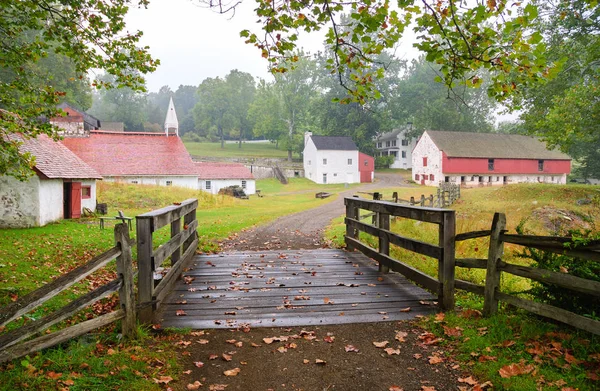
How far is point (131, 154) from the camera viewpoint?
42.1 metres

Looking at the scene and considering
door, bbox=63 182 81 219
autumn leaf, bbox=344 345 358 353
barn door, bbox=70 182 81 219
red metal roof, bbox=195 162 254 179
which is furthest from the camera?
red metal roof, bbox=195 162 254 179

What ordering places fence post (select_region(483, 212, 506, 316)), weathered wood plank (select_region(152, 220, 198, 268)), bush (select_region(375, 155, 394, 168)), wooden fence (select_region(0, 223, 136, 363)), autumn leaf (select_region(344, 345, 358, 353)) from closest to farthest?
wooden fence (select_region(0, 223, 136, 363)), autumn leaf (select_region(344, 345, 358, 353)), fence post (select_region(483, 212, 506, 316)), weathered wood plank (select_region(152, 220, 198, 268)), bush (select_region(375, 155, 394, 168))

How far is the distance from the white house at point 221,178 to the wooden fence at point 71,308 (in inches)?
1661

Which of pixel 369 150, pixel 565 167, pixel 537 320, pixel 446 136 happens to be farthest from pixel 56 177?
pixel 565 167

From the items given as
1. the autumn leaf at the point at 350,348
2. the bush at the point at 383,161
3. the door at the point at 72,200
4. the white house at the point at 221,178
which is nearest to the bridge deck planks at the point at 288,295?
the autumn leaf at the point at 350,348

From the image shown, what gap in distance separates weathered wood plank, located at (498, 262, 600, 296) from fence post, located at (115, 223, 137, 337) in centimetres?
448

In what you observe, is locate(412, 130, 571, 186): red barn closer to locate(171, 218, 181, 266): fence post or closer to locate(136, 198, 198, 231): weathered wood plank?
locate(136, 198, 198, 231): weathered wood plank

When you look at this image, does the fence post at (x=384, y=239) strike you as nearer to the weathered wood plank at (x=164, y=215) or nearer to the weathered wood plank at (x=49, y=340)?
the weathered wood plank at (x=164, y=215)

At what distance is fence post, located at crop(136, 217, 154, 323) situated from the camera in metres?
4.89

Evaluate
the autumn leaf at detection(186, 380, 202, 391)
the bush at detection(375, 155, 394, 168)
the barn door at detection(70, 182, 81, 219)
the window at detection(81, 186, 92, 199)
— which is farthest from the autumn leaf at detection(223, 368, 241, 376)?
the bush at detection(375, 155, 394, 168)

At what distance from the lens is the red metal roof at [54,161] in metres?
20.1

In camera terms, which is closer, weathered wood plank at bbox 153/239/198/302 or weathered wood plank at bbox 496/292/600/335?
weathered wood plank at bbox 496/292/600/335

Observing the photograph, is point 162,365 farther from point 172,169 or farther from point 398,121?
point 398,121

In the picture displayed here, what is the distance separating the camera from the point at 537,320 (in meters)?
4.38
